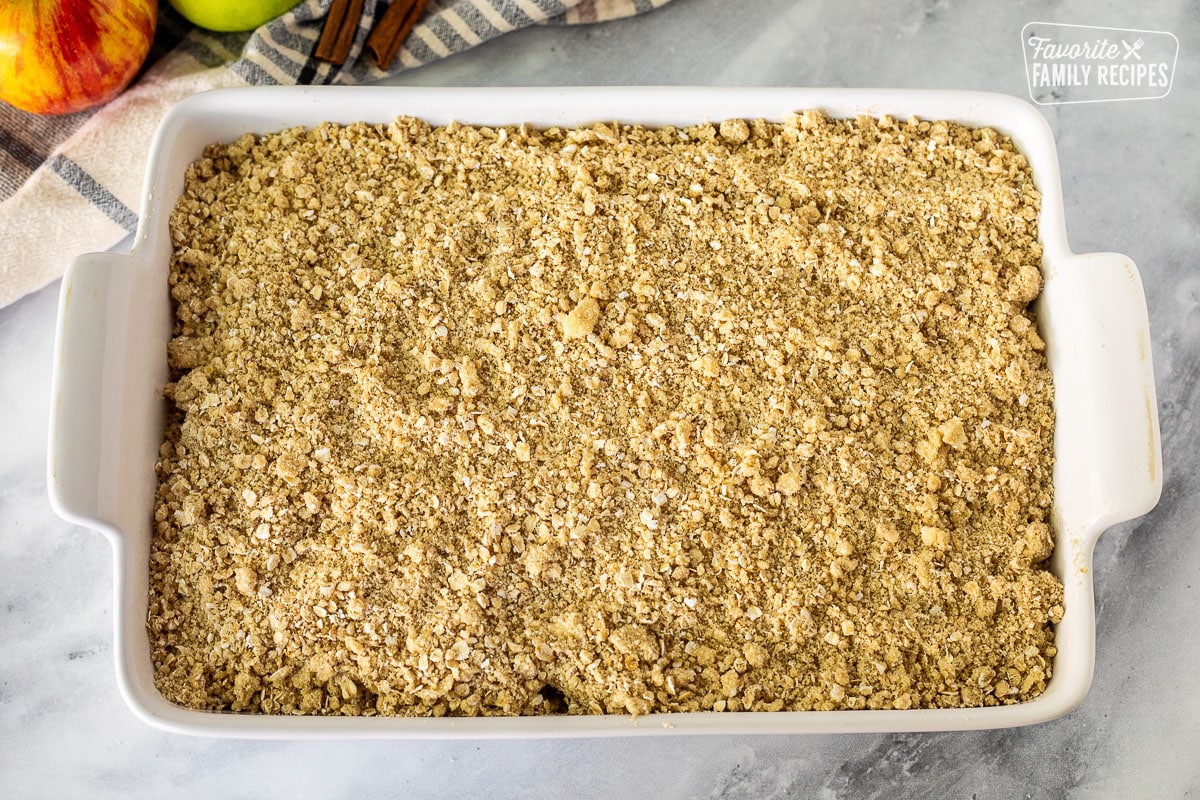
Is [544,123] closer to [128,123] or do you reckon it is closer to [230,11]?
[230,11]

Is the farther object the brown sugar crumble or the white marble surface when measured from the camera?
the white marble surface

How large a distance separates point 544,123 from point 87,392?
0.55 metres

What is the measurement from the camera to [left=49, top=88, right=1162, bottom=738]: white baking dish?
3.08ft

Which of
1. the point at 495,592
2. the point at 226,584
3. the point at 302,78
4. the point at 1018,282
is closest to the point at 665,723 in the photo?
the point at 495,592

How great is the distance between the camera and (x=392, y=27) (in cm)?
127

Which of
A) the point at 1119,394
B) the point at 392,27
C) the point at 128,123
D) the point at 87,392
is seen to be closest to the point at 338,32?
the point at 392,27

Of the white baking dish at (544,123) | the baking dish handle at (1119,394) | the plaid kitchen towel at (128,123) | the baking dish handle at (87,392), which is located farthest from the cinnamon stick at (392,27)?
the baking dish handle at (1119,394)

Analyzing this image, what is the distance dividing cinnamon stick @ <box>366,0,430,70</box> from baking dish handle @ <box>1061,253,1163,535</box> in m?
0.87

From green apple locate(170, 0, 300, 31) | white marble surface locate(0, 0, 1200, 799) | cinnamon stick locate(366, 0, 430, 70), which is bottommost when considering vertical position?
white marble surface locate(0, 0, 1200, 799)

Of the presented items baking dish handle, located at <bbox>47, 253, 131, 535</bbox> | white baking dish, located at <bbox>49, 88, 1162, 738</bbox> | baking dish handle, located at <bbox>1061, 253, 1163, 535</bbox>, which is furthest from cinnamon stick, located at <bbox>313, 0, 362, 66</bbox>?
baking dish handle, located at <bbox>1061, 253, 1163, 535</bbox>

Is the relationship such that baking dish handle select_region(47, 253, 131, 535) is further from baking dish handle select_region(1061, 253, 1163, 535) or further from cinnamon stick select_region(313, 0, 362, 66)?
baking dish handle select_region(1061, 253, 1163, 535)

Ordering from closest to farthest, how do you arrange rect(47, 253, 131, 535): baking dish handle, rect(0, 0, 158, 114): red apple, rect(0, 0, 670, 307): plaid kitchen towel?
1. rect(47, 253, 131, 535): baking dish handle
2. rect(0, 0, 158, 114): red apple
3. rect(0, 0, 670, 307): plaid kitchen towel

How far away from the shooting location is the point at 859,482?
1.00 meters

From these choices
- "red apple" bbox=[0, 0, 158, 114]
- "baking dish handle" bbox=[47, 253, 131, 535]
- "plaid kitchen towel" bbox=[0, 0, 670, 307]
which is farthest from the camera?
"plaid kitchen towel" bbox=[0, 0, 670, 307]
